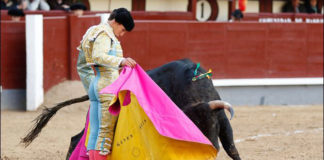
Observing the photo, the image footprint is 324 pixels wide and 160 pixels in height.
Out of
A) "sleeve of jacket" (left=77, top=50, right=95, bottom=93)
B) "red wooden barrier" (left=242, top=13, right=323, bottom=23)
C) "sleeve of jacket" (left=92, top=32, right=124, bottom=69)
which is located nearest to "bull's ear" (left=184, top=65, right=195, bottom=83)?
"sleeve of jacket" (left=77, top=50, right=95, bottom=93)

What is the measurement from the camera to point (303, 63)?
31.6 feet

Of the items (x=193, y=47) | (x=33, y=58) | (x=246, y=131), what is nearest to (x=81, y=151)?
A: (x=246, y=131)

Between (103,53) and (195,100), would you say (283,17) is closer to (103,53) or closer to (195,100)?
(195,100)

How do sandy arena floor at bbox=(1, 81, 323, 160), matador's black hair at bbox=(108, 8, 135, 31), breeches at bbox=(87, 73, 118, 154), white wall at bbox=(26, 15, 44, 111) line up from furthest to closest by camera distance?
white wall at bbox=(26, 15, 44, 111)
sandy arena floor at bbox=(1, 81, 323, 160)
breeches at bbox=(87, 73, 118, 154)
matador's black hair at bbox=(108, 8, 135, 31)

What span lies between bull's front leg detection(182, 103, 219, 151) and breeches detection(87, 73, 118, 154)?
0.44 metres

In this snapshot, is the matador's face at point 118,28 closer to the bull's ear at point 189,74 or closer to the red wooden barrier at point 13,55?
the bull's ear at point 189,74

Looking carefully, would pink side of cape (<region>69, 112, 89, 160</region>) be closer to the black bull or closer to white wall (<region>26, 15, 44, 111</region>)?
the black bull

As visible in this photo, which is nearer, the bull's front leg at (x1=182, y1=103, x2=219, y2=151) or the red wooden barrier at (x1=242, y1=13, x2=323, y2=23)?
the bull's front leg at (x1=182, y1=103, x2=219, y2=151)

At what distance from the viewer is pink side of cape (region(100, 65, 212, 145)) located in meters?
3.67

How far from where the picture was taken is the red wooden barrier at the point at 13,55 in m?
8.11

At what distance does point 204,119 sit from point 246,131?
3.03 m

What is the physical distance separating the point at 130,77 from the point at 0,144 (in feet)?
8.54

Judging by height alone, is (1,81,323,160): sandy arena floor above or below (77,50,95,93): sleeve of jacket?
below

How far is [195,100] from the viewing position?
427 cm
